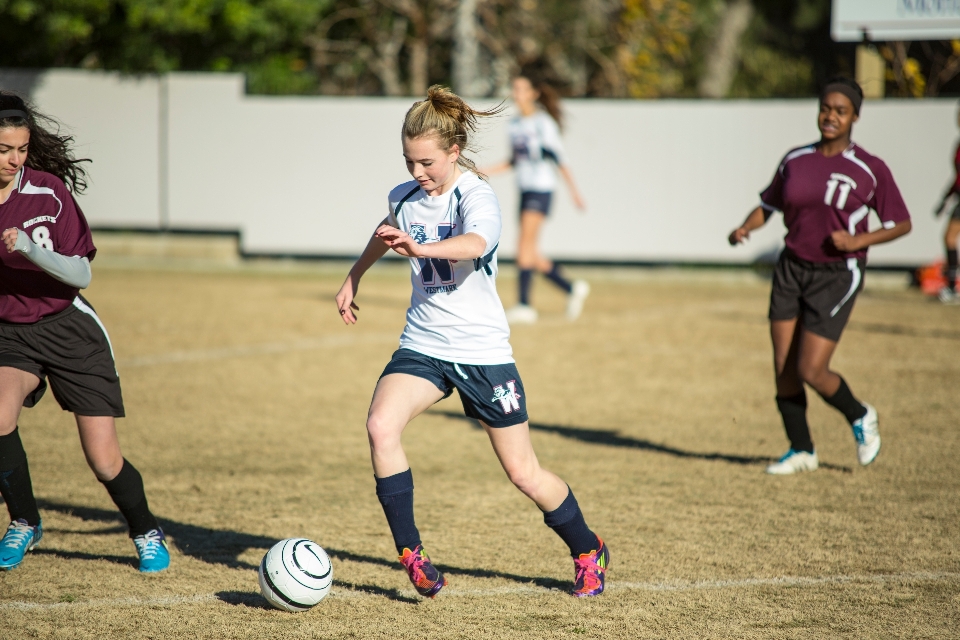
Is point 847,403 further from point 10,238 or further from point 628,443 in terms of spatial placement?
point 10,238

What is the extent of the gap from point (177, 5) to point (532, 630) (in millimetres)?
16173

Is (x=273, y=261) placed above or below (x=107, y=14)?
below

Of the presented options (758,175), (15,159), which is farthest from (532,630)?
(758,175)

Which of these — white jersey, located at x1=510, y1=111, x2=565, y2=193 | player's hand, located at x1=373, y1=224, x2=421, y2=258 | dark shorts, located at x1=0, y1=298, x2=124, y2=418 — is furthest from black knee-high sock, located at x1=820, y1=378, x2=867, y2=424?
white jersey, located at x1=510, y1=111, x2=565, y2=193

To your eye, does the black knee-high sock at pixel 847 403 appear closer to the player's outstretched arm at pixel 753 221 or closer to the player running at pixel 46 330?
the player's outstretched arm at pixel 753 221

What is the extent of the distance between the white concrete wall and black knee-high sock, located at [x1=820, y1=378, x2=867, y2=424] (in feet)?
33.1

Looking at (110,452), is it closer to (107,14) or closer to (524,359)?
(524,359)

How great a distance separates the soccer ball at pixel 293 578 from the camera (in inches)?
152

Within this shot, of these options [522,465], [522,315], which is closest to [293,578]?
[522,465]

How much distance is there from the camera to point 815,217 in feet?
18.6

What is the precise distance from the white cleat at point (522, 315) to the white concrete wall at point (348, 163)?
5.11 meters

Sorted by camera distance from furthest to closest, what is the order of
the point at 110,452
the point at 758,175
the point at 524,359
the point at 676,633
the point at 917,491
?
the point at 758,175 → the point at 524,359 → the point at 917,491 → the point at 110,452 → the point at 676,633

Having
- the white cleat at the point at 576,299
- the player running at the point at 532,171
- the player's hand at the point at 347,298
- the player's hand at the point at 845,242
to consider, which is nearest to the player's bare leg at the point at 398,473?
the player's hand at the point at 347,298

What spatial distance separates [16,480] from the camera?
4332mm
